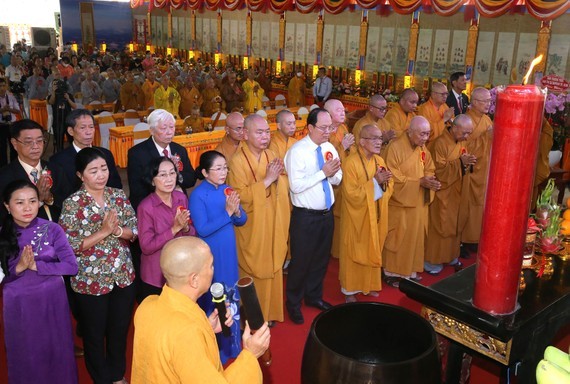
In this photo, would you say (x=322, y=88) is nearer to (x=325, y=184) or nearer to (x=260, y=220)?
(x=325, y=184)

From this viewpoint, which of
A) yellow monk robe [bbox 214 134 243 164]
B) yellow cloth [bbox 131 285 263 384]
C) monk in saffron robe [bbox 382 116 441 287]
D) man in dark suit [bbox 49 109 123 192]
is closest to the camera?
yellow cloth [bbox 131 285 263 384]

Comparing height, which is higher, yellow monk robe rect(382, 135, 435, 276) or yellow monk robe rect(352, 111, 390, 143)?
yellow monk robe rect(352, 111, 390, 143)

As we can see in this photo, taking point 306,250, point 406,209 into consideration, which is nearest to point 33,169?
point 306,250

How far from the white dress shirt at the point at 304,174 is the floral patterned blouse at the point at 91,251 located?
4.59 ft

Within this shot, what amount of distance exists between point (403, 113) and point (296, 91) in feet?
24.4

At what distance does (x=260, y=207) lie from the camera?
3742mm

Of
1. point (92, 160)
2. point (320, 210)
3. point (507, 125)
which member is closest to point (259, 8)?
point (320, 210)

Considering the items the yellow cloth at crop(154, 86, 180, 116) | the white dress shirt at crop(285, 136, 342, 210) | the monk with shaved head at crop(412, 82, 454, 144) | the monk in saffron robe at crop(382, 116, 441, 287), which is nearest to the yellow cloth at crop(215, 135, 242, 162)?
the white dress shirt at crop(285, 136, 342, 210)

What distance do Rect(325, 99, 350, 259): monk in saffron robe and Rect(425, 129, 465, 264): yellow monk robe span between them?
0.86m

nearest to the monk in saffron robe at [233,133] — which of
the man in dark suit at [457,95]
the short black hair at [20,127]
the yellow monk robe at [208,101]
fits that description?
the short black hair at [20,127]

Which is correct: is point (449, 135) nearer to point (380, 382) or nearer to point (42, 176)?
point (42, 176)

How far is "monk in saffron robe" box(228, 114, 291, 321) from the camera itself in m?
3.74

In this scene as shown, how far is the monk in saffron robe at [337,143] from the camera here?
443 cm

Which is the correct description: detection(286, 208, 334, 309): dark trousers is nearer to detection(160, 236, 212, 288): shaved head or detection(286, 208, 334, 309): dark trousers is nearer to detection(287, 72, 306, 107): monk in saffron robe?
detection(160, 236, 212, 288): shaved head
